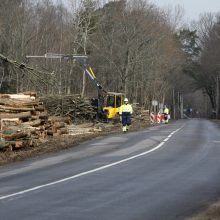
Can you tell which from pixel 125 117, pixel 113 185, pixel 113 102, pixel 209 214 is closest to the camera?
pixel 209 214

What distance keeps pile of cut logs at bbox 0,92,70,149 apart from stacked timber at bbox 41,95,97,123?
14762 millimetres

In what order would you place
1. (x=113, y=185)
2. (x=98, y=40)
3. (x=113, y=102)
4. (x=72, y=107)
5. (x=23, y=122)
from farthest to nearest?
1. (x=98, y=40)
2. (x=113, y=102)
3. (x=72, y=107)
4. (x=23, y=122)
5. (x=113, y=185)

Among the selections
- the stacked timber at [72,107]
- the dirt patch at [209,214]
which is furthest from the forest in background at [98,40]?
the dirt patch at [209,214]

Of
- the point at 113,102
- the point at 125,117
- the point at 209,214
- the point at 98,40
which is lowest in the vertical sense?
the point at 209,214

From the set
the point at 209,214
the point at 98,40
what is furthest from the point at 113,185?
the point at 98,40

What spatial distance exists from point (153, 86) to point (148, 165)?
2479 inches

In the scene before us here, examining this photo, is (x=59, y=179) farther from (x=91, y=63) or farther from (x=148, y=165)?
(x=91, y=63)

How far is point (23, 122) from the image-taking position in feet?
→ 79.1

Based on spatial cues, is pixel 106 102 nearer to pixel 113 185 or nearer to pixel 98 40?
pixel 98 40

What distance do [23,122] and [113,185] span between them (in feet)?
41.9

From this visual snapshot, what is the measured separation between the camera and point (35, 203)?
9984mm

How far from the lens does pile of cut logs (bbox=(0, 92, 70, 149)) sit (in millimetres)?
20922

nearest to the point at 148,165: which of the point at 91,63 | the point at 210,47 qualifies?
the point at 91,63

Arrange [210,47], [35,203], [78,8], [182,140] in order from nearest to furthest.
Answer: [35,203] → [182,140] → [78,8] → [210,47]
